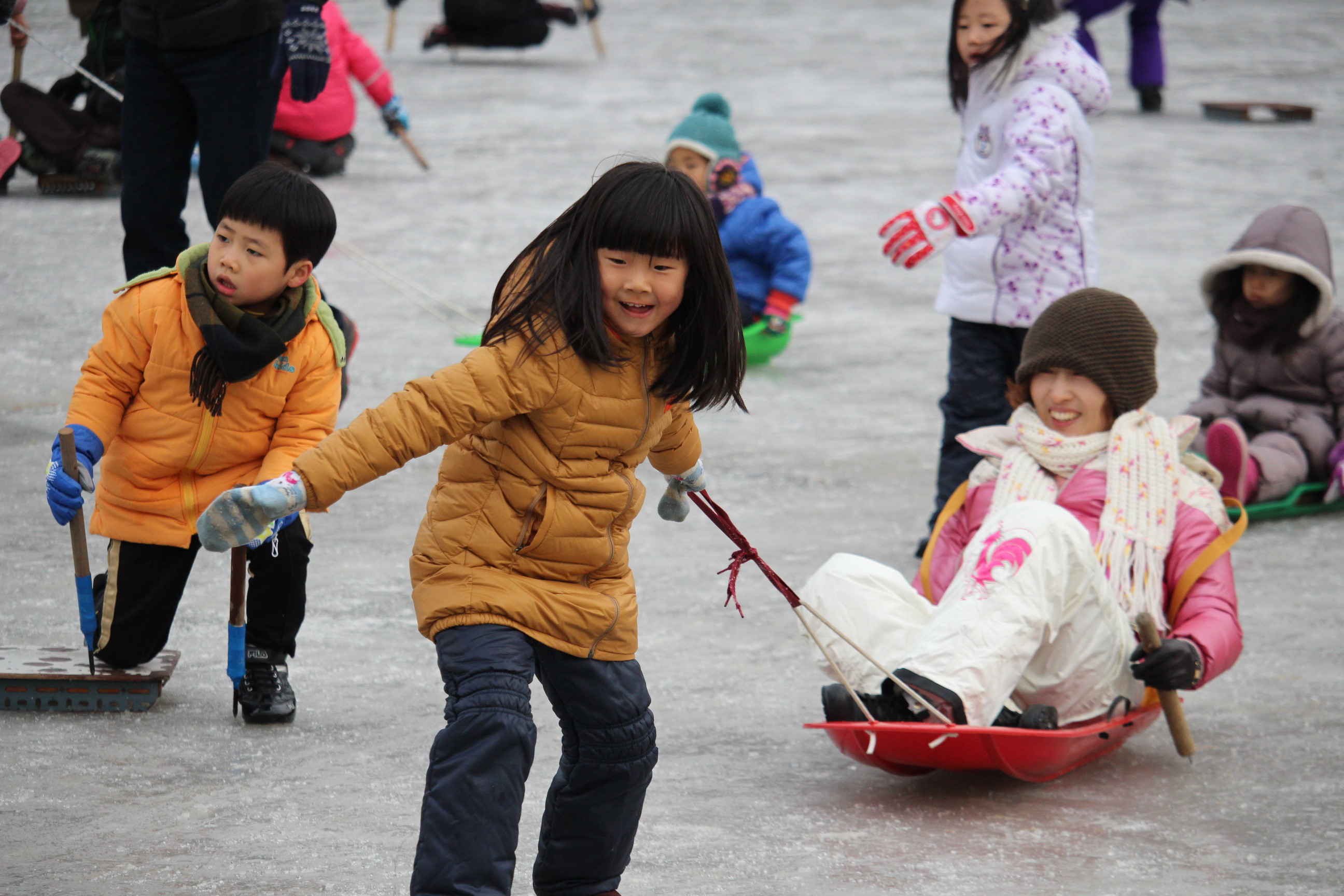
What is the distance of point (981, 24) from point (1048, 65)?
0.21 metres

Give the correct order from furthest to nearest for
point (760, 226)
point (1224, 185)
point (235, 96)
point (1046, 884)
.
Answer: point (1224, 185), point (760, 226), point (235, 96), point (1046, 884)

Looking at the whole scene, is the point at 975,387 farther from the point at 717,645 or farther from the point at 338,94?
the point at 338,94

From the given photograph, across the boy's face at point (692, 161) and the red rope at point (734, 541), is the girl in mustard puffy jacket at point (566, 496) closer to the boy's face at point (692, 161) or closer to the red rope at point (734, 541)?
the red rope at point (734, 541)

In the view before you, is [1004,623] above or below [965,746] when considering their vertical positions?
above

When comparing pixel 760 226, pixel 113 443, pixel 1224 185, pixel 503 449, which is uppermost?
pixel 503 449

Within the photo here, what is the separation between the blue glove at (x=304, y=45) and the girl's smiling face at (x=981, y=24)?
1.82 metres

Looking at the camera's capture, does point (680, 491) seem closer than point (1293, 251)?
Yes

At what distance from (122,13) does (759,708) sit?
2.44m

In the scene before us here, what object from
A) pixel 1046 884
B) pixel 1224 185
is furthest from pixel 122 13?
pixel 1224 185

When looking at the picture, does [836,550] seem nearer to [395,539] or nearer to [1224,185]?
[395,539]

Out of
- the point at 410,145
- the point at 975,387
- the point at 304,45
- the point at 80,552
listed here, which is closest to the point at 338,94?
the point at 410,145

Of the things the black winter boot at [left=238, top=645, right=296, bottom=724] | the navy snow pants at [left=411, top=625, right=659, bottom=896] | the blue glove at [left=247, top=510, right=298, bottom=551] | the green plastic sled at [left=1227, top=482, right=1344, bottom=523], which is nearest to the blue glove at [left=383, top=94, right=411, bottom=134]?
the green plastic sled at [left=1227, top=482, right=1344, bottom=523]

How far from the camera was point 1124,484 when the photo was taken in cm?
320

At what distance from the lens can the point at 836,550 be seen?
4.36m
